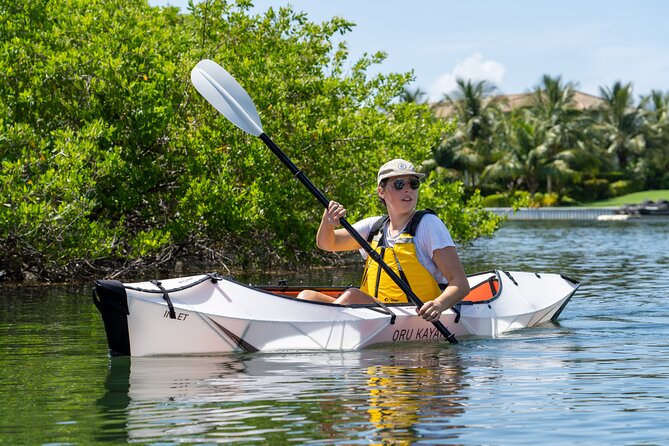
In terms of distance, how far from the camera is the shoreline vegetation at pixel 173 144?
1516 cm

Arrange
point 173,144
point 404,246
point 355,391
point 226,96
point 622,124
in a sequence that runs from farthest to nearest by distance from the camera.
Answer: point 622,124 → point 173,144 → point 226,96 → point 404,246 → point 355,391

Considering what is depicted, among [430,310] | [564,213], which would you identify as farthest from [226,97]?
[564,213]

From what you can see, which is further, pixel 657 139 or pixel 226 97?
pixel 657 139

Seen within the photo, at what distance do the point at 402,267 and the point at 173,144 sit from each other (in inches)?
355

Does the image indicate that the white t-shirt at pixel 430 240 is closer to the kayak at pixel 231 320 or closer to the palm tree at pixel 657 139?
the kayak at pixel 231 320

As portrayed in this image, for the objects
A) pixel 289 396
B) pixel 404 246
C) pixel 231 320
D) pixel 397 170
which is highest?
pixel 397 170

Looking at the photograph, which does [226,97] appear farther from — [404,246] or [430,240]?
[430,240]

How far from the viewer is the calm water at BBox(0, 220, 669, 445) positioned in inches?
227

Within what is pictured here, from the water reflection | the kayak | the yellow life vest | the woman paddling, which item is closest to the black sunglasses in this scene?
the woman paddling

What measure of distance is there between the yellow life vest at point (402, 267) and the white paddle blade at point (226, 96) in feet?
6.28

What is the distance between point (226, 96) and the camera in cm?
1052

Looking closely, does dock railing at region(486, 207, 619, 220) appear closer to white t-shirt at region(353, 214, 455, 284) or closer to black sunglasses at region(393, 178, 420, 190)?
white t-shirt at region(353, 214, 455, 284)

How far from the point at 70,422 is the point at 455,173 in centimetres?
5076

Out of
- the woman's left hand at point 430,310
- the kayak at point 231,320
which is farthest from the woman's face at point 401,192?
the kayak at point 231,320
